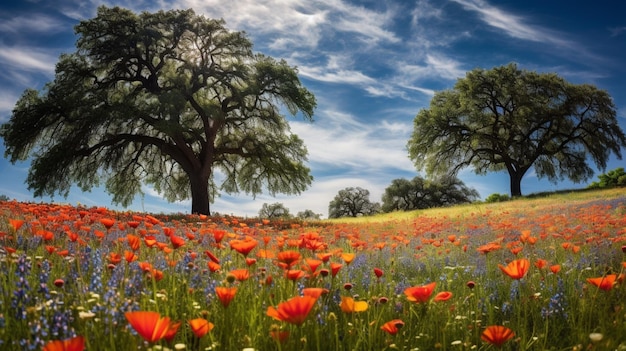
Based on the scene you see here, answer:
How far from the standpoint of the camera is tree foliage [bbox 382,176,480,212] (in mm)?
57094

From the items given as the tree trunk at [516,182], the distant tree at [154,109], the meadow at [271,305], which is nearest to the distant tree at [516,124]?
the tree trunk at [516,182]

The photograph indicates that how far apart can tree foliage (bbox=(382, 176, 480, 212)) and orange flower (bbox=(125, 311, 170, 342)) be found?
56.4m

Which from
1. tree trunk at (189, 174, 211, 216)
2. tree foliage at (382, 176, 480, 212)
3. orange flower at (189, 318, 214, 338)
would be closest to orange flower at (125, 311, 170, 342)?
orange flower at (189, 318, 214, 338)

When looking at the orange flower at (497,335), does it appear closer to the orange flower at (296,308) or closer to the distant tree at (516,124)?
the orange flower at (296,308)

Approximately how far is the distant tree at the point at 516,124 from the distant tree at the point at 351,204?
24.3 m

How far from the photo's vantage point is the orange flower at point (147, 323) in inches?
58.1

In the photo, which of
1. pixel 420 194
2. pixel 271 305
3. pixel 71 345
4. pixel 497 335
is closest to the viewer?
pixel 71 345

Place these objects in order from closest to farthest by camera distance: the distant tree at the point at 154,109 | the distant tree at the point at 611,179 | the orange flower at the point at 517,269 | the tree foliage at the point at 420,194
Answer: the orange flower at the point at 517,269, the distant tree at the point at 154,109, the distant tree at the point at 611,179, the tree foliage at the point at 420,194

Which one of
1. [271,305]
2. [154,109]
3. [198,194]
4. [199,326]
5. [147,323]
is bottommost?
[271,305]

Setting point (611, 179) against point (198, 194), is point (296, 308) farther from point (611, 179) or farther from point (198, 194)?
point (611, 179)

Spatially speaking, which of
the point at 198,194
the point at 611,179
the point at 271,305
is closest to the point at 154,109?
the point at 198,194

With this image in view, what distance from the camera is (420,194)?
2318 inches

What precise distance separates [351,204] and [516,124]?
2982 centimetres

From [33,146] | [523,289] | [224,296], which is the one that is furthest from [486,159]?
[224,296]
